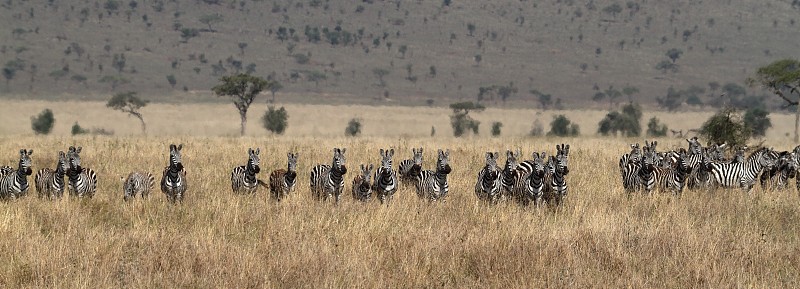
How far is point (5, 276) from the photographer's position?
8.25m

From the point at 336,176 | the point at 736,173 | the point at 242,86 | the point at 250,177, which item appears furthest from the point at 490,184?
the point at 242,86

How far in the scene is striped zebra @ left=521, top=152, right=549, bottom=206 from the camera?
13.3 metres

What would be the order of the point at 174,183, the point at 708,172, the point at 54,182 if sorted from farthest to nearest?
the point at 708,172 < the point at 54,182 < the point at 174,183

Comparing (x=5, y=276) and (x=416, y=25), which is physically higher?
(x=416, y=25)

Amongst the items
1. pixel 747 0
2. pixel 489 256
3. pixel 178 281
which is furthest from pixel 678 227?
pixel 747 0

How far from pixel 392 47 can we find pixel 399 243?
4928 inches

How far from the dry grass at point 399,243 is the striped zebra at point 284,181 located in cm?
36

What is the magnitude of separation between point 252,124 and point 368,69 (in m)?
48.0

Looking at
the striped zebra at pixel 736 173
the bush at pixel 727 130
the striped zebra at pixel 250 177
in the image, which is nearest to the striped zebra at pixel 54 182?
the striped zebra at pixel 250 177

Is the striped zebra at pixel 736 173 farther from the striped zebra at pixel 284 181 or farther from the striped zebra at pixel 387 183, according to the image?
the striped zebra at pixel 284 181

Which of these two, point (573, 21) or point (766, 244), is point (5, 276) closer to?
point (766, 244)

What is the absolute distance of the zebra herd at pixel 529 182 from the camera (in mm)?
13523

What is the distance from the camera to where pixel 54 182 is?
47.4 ft

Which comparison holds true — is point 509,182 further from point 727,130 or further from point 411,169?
point 727,130
